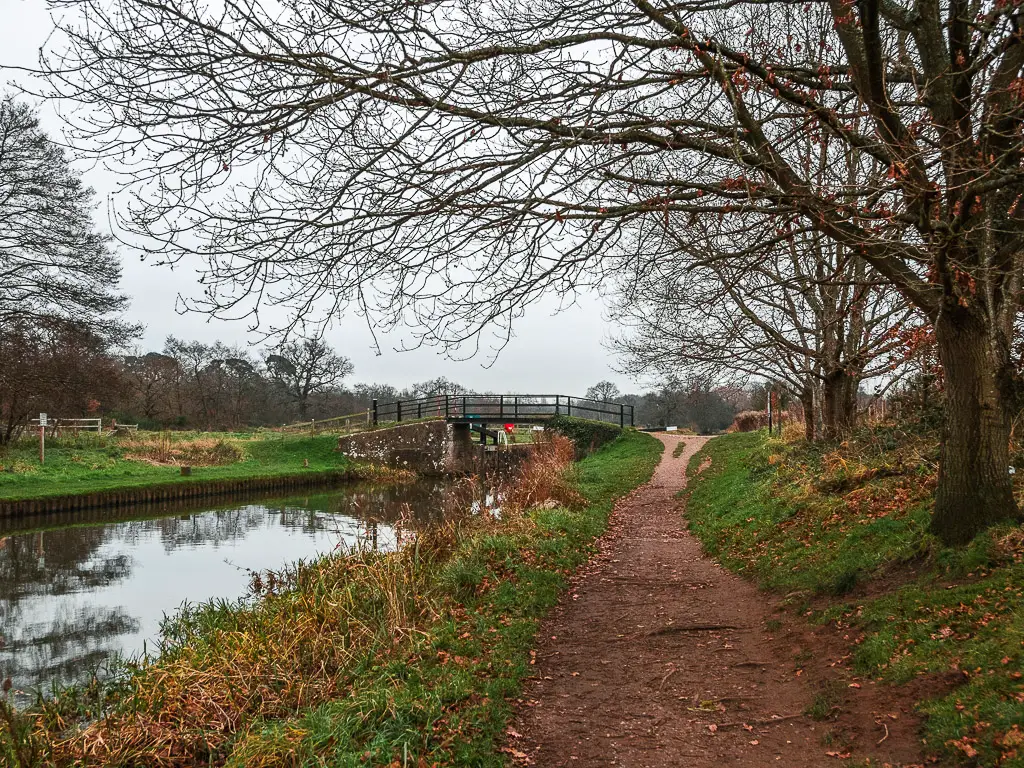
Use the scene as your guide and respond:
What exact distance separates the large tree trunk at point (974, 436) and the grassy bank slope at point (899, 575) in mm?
222

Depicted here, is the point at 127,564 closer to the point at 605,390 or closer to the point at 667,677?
Result: the point at 667,677

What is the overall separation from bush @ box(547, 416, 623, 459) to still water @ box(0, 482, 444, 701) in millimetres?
12811

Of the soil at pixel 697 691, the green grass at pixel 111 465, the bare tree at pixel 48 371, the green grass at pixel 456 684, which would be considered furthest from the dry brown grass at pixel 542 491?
the bare tree at pixel 48 371

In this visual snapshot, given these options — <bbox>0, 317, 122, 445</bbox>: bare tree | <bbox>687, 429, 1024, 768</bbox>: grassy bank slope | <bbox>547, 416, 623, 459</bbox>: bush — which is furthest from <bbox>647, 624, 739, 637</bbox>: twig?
<bbox>547, 416, 623, 459</bbox>: bush

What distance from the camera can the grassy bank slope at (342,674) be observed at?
405 cm

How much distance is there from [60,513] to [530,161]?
56.6ft

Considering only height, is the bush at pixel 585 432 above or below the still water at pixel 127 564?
above

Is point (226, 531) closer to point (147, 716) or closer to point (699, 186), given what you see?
point (147, 716)

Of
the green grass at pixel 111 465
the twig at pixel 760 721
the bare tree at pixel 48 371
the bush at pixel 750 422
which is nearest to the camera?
the twig at pixel 760 721

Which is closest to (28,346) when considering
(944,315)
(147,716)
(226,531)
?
(226,531)

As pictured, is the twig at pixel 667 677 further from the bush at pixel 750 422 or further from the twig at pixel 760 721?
the bush at pixel 750 422

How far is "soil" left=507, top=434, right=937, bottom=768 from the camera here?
12.8 feet

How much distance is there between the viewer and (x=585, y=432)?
33.3 metres

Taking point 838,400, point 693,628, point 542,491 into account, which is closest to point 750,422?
point 838,400
